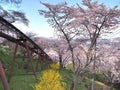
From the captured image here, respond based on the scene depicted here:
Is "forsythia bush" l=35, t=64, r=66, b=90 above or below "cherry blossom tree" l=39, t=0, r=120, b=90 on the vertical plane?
below

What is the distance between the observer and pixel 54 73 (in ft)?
28.2

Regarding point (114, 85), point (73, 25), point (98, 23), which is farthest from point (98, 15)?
point (114, 85)

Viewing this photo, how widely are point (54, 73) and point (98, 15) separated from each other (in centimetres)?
1913

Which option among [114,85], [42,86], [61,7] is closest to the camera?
[42,86]

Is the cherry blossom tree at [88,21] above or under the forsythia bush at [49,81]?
above

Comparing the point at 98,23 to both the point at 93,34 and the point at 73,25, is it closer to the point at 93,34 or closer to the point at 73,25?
the point at 93,34

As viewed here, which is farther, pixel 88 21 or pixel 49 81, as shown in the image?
pixel 88 21

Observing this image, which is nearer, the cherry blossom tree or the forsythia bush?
the forsythia bush

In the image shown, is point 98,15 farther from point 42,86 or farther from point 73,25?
point 42,86

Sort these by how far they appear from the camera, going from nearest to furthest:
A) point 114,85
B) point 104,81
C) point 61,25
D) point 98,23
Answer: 1. point 98,23
2. point 61,25
3. point 114,85
4. point 104,81

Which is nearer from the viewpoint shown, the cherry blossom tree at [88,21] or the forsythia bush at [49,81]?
the forsythia bush at [49,81]

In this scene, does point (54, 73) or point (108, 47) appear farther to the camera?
point (108, 47)

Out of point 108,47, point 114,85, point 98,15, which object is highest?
point 98,15

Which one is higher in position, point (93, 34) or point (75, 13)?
point (75, 13)
